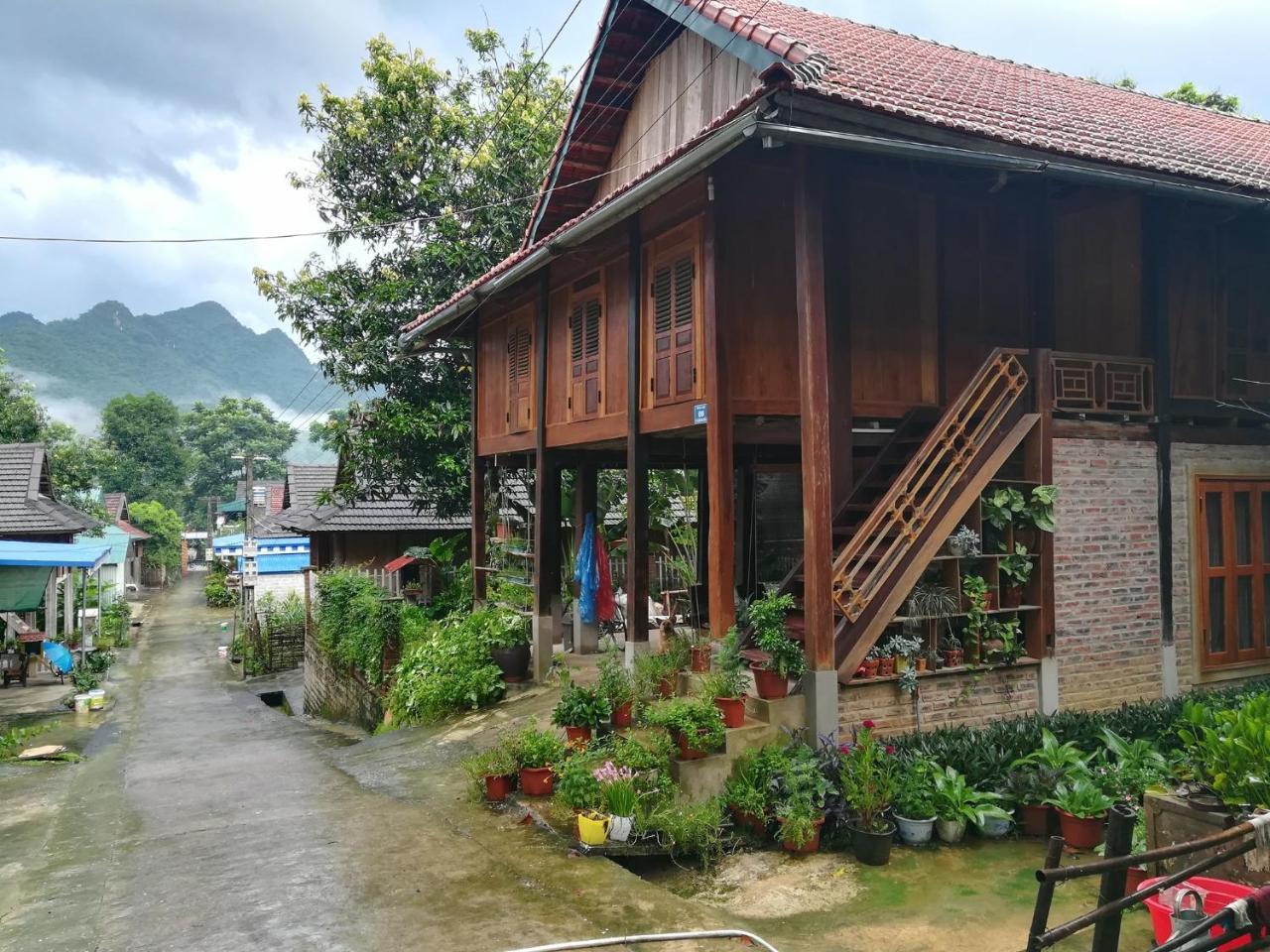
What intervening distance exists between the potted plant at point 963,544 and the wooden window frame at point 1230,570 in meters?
3.18

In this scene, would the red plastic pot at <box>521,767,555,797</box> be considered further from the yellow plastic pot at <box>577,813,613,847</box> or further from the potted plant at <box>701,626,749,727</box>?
the potted plant at <box>701,626,749,727</box>

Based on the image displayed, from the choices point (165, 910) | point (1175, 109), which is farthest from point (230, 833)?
point (1175, 109)

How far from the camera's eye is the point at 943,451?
7.32m

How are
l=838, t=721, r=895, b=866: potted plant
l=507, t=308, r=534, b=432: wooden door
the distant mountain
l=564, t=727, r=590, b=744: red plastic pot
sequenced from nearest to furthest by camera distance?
l=838, t=721, r=895, b=866: potted plant
l=564, t=727, r=590, b=744: red plastic pot
l=507, t=308, r=534, b=432: wooden door
the distant mountain

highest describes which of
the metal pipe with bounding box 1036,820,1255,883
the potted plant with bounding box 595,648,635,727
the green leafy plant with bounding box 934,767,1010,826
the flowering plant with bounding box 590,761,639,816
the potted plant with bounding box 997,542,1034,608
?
A: the potted plant with bounding box 997,542,1034,608

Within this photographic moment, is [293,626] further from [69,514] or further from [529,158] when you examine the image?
[529,158]

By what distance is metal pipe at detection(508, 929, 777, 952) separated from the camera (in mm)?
4324

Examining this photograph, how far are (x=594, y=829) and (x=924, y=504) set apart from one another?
3743 mm

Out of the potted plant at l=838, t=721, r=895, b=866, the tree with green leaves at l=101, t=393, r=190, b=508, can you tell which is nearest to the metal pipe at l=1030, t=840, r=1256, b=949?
the potted plant at l=838, t=721, r=895, b=866

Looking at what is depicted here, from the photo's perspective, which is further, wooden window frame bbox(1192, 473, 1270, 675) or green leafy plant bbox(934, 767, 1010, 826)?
wooden window frame bbox(1192, 473, 1270, 675)

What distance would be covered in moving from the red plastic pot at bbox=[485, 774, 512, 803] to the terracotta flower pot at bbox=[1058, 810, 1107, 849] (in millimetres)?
4317

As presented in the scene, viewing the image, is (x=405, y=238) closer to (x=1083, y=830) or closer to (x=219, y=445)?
(x=1083, y=830)

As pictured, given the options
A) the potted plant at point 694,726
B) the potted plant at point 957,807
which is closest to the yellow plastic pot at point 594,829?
the potted plant at point 694,726

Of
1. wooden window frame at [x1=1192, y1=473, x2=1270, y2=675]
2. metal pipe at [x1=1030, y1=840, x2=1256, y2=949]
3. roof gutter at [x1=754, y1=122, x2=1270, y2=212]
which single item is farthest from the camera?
wooden window frame at [x1=1192, y1=473, x2=1270, y2=675]
